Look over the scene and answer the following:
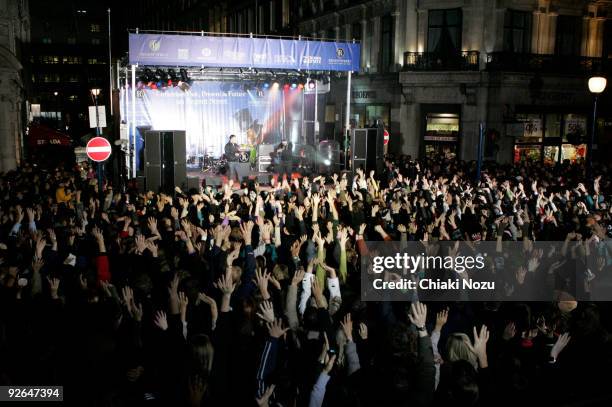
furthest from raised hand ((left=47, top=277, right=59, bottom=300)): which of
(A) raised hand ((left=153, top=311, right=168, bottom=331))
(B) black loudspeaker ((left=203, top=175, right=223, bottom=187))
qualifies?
(B) black loudspeaker ((left=203, top=175, right=223, bottom=187))

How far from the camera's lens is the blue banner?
59.9 ft

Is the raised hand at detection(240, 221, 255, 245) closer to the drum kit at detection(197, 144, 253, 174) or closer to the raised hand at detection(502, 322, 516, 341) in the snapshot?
the raised hand at detection(502, 322, 516, 341)

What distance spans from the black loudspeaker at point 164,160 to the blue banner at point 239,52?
2.73 meters

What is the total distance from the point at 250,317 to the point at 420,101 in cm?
2460

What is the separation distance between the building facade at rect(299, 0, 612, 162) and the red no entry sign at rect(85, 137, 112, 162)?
712 inches

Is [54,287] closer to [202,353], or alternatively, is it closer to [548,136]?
[202,353]

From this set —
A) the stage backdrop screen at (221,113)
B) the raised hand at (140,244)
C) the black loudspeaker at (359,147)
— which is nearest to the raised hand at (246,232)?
the raised hand at (140,244)

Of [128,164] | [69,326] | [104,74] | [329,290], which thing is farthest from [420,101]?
[104,74]

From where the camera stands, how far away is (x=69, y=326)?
19.6 ft

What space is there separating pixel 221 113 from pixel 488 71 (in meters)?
13.2

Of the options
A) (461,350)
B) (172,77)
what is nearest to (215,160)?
(172,77)

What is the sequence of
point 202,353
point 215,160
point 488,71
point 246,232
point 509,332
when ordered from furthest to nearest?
1. point 215,160
2. point 488,71
3. point 246,232
4. point 509,332
5. point 202,353

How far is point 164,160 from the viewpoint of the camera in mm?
17547

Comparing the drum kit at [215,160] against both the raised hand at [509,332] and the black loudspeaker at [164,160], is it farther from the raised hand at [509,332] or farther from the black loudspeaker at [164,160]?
the raised hand at [509,332]
